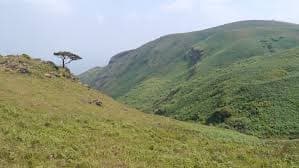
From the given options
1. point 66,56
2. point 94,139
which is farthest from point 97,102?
point 66,56

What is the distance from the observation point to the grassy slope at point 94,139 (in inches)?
1258

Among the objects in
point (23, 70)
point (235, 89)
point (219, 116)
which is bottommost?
point (219, 116)

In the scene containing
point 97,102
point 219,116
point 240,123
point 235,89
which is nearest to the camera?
point 97,102

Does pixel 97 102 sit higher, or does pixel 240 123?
pixel 97 102

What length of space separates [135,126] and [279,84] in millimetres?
50057

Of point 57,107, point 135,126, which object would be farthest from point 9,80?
point 135,126

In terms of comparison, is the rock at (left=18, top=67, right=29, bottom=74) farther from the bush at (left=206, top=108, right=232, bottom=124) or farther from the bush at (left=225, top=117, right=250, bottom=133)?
the bush at (left=206, top=108, right=232, bottom=124)

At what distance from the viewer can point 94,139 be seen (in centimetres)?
3784

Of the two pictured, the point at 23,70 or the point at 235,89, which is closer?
the point at 23,70

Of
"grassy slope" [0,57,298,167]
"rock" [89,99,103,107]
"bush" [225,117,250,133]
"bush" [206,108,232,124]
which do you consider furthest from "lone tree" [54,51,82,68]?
"bush" [225,117,250,133]

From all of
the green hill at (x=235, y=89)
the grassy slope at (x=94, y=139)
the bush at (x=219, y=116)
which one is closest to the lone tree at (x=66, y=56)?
the grassy slope at (x=94, y=139)

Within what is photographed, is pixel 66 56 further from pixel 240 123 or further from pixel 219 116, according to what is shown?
pixel 240 123

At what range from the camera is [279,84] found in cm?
8994

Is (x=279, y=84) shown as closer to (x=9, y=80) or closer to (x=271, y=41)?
(x=9, y=80)
